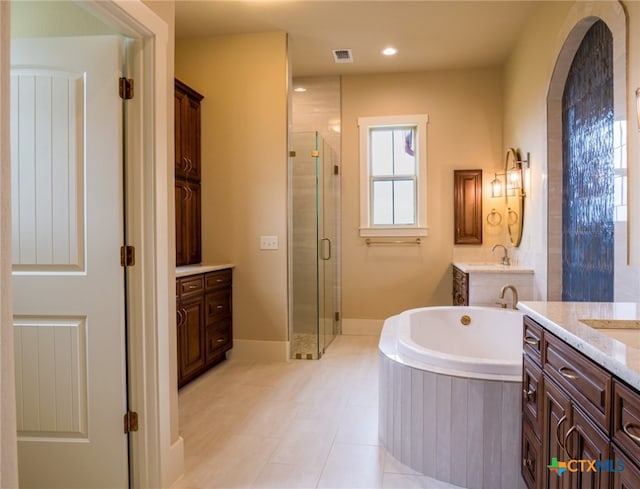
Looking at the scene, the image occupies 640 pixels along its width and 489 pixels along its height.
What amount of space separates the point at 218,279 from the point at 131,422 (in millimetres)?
1928

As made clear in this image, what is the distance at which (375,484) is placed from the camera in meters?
1.94

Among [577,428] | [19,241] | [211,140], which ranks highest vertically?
[211,140]

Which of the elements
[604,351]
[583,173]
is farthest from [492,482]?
[583,173]

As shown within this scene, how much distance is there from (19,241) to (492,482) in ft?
7.52

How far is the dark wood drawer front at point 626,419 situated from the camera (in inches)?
33.7

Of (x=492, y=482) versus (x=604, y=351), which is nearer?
(x=604, y=351)

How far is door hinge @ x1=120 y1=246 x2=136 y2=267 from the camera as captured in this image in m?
1.78

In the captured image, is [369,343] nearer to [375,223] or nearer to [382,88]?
[375,223]

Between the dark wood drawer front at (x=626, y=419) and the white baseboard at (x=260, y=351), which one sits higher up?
the dark wood drawer front at (x=626, y=419)

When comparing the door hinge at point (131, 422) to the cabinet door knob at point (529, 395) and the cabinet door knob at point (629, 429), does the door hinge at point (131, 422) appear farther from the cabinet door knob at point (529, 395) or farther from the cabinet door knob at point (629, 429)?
the cabinet door knob at point (629, 429)

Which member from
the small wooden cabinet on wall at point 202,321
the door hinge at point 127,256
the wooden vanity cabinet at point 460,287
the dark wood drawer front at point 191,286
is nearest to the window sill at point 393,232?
the wooden vanity cabinet at point 460,287

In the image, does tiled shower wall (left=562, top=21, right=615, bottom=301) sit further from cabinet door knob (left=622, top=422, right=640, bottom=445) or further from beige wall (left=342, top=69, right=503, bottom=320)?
cabinet door knob (left=622, top=422, right=640, bottom=445)

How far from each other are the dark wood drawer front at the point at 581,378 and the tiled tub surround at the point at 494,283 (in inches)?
90.4

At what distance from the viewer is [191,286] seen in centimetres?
321
